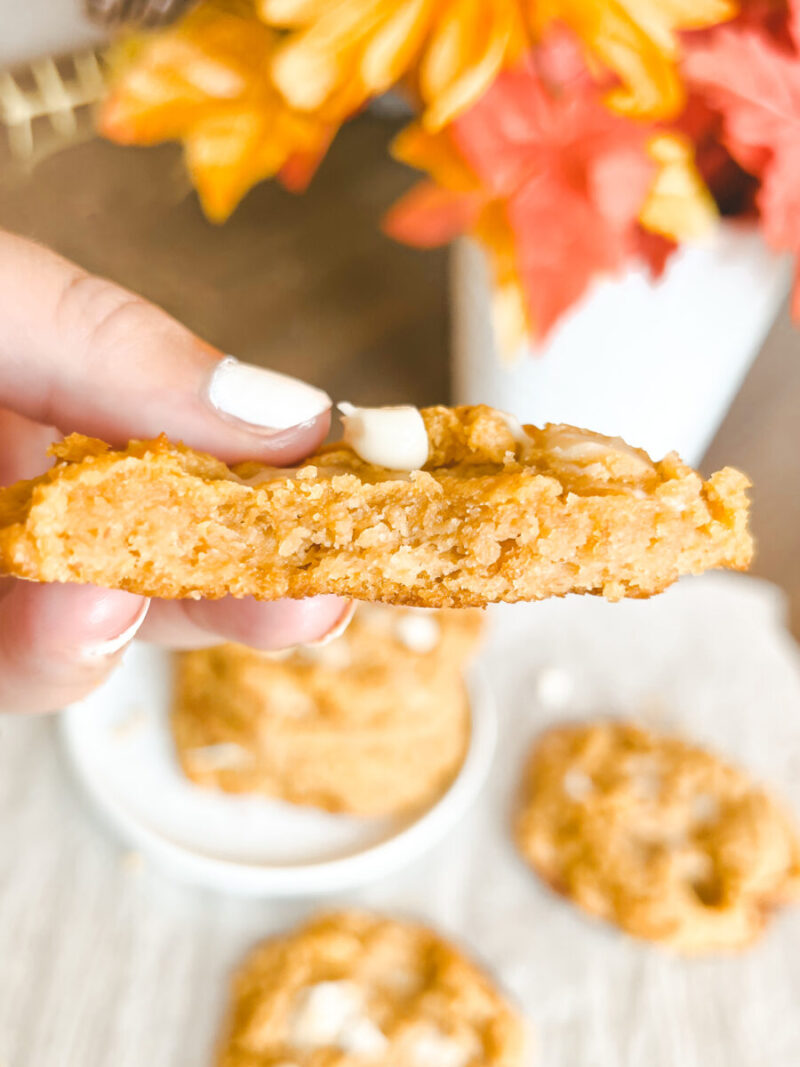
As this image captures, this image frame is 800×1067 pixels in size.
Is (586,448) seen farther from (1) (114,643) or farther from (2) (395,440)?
(1) (114,643)

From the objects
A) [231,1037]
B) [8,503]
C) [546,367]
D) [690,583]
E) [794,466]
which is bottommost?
[231,1037]

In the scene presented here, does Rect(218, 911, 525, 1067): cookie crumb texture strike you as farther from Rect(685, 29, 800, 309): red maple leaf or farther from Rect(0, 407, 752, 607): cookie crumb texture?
Rect(685, 29, 800, 309): red maple leaf

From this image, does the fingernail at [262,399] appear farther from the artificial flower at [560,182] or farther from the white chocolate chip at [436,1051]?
the white chocolate chip at [436,1051]

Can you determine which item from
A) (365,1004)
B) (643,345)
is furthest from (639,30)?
(365,1004)

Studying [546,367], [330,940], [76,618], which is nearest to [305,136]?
[546,367]

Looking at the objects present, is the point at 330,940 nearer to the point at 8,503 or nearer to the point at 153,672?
the point at 153,672

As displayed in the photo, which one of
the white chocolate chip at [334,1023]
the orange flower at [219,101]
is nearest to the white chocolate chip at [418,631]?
the white chocolate chip at [334,1023]

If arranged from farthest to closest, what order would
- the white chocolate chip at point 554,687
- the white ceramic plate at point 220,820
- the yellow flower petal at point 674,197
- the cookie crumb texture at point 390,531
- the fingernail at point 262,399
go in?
the white chocolate chip at point 554,687 → the white ceramic plate at point 220,820 → the yellow flower petal at point 674,197 → the fingernail at point 262,399 → the cookie crumb texture at point 390,531
